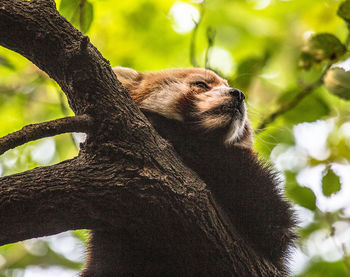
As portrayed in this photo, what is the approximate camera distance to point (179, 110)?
2.73 m

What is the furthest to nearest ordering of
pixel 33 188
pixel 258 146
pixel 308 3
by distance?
pixel 308 3, pixel 258 146, pixel 33 188

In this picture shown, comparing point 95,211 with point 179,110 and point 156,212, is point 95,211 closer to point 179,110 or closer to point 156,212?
point 156,212

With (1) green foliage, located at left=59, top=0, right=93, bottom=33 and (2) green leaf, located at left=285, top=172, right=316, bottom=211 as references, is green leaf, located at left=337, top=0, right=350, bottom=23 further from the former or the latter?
(1) green foliage, located at left=59, top=0, right=93, bottom=33

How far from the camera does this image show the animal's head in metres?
2.64

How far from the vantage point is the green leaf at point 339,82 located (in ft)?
7.54

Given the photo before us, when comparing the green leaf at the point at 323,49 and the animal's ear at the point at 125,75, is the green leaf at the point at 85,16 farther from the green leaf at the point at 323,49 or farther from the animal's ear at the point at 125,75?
the green leaf at the point at 323,49

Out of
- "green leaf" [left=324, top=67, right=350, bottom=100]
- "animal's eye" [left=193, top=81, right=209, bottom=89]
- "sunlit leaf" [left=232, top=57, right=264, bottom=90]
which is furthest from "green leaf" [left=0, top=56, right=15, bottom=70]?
"green leaf" [left=324, top=67, right=350, bottom=100]

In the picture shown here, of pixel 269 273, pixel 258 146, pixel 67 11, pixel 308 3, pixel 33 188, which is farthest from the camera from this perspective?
pixel 308 3

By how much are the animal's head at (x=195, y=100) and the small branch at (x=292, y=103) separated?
0.62 meters

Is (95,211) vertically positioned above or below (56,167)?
below

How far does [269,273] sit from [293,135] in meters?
2.00

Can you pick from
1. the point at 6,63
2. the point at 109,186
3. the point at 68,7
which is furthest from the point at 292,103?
the point at 6,63

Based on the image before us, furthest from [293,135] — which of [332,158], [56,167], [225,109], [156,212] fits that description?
[56,167]

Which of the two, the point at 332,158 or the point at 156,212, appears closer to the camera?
the point at 156,212
